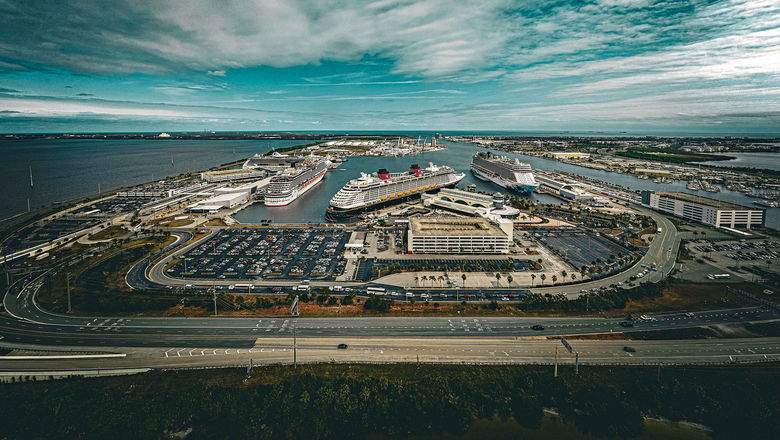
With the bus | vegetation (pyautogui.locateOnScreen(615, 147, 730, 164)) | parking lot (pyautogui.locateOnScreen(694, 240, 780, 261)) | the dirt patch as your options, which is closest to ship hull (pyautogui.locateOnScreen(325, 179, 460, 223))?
the bus

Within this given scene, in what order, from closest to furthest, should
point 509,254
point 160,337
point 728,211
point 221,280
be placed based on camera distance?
point 160,337
point 221,280
point 509,254
point 728,211

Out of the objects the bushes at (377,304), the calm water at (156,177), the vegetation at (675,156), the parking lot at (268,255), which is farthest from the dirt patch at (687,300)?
the vegetation at (675,156)

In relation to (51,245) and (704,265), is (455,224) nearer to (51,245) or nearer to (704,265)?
(704,265)

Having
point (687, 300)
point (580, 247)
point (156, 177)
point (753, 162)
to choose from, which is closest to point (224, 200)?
Answer: point (156, 177)

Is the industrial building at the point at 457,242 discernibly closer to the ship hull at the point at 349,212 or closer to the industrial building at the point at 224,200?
the ship hull at the point at 349,212

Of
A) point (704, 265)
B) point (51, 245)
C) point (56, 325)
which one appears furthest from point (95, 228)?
point (704, 265)

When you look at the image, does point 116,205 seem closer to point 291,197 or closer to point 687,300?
point 291,197

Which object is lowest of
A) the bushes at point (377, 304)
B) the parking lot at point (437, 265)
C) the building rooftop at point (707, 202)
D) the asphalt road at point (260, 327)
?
the asphalt road at point (260, 327)
